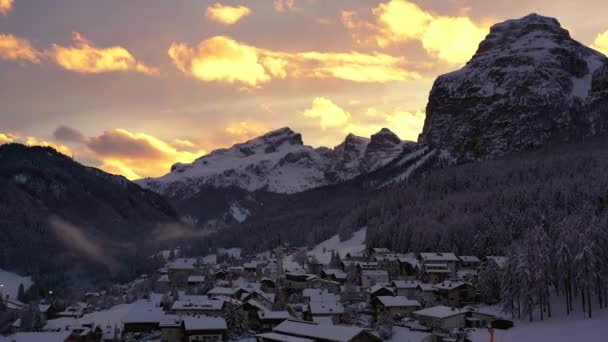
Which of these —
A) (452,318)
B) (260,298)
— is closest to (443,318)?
(452,318)

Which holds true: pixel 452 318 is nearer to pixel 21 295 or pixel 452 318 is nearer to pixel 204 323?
pixel 204 323

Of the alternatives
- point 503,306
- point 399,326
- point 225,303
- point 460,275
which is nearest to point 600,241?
point 503,306

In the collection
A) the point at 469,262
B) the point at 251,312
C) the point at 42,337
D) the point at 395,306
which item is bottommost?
the point at 42,337

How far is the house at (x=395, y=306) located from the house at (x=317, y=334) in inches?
802

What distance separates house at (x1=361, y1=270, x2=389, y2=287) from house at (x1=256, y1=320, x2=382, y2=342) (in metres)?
51.4

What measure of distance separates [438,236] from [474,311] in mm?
73748

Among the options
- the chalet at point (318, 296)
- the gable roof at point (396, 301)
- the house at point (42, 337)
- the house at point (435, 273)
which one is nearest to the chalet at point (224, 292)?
the chalet at point (318, 296)

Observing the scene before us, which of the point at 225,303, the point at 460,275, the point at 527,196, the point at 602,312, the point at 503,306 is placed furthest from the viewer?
the point at 527,196

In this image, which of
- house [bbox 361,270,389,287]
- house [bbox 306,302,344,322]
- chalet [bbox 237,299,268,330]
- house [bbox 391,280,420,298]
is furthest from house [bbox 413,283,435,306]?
chalet [bbox 237,299,268,330]

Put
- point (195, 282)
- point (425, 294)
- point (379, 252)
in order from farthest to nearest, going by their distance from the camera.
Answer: point (379, 252)
point (195, 282)
point (425, 294)

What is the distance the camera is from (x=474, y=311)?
98.4 m

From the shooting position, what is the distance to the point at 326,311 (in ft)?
340

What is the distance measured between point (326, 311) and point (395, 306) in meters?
10.4

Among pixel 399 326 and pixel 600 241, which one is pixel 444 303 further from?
pixel 600 241
